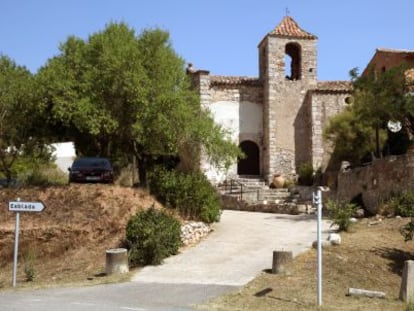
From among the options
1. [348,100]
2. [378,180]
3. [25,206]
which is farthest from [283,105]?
[25,206]

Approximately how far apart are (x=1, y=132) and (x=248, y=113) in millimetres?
15197

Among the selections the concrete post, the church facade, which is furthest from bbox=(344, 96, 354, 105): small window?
the concrete post

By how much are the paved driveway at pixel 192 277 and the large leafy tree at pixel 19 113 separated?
8.25 metres

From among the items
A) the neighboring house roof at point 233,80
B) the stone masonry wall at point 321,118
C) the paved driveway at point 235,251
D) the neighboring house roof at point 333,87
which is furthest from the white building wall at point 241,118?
the paved driveway at point 235,251

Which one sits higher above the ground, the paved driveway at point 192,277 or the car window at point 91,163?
the car window at point 91,163

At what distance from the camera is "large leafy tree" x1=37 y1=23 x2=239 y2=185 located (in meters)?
17.9

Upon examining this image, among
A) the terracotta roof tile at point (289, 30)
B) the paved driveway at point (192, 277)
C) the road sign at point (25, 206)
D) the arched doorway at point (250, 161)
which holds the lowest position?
the paved driveway at point (192, 277)

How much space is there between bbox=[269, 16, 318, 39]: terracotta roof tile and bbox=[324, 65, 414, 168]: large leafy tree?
23.1 ft

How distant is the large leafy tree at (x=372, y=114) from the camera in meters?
21.2

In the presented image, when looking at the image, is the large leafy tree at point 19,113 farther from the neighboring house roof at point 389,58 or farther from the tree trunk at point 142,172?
the neighboring house roof at point 389,58

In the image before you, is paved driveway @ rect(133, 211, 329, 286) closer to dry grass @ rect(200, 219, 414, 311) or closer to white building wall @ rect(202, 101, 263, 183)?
dry grass @ rect(200, 219, 414, 311)

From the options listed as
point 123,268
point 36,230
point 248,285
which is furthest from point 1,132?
point 248,285

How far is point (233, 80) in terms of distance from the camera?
3234 centimetres

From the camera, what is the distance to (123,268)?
13.4m
